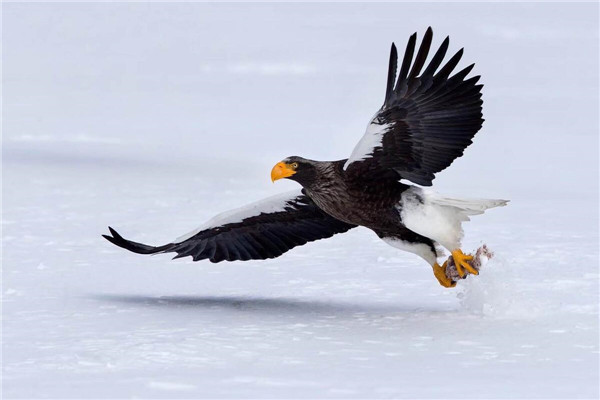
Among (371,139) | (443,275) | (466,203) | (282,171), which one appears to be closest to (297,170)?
(282,171)

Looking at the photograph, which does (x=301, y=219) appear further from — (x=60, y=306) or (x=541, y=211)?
(x=541, y=211)

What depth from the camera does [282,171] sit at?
7953 millimetres

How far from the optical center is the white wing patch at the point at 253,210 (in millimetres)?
8492

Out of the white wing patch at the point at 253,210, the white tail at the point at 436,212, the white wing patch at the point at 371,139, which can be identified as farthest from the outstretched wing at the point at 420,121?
the white wing patch at the point at 253,210

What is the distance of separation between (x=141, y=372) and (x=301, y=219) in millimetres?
2424

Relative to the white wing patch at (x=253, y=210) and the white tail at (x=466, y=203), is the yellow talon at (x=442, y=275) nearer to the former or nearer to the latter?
the white tail at (x=466, y=203)

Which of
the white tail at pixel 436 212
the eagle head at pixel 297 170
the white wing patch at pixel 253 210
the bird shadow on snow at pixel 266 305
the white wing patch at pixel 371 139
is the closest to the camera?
the white wing patch at pixel 371 139

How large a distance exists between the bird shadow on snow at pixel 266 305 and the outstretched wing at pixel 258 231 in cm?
28

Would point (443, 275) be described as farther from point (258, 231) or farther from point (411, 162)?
point (258, 231)

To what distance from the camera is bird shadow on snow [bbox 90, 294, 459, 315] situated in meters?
8.12

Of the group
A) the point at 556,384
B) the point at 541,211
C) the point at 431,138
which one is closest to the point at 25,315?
the point at 431,138

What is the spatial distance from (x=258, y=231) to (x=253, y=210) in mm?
217

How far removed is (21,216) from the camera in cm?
1138

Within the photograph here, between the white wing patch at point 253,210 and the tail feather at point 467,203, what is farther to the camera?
the white wing patch at point 253,210
